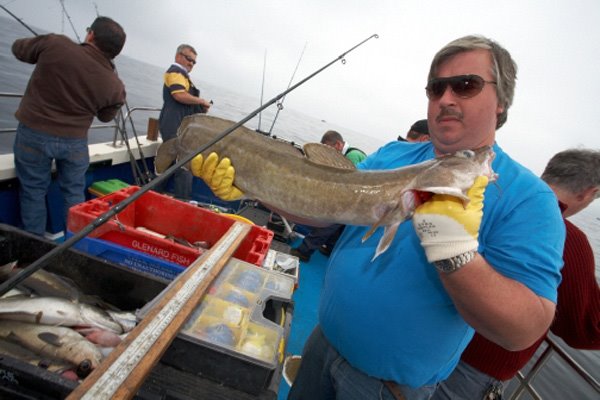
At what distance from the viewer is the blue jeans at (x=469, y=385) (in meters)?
2.67

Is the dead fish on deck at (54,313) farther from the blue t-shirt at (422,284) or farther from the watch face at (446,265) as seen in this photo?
the watch face at (446,265)

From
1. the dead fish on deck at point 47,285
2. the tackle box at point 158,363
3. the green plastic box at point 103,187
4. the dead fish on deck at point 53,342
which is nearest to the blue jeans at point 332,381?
the tackle box at point 158,363

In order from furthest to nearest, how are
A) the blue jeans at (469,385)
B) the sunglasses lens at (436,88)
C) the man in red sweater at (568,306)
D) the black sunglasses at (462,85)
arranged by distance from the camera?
Answer: the blue jeans at (469,385) < the man in red sweater at (568,306) < the sunglasses lens at (436,88) < the black sunglasses at (462,85)

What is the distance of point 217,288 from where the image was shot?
2133 millimetres

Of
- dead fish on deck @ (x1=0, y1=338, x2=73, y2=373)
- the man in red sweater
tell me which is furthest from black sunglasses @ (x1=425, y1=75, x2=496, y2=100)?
dead fish on deck @ (x1=0, y1=338, x2=73, y2=373)

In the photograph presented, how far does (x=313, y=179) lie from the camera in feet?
7.65

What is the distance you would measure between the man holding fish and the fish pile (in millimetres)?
1435

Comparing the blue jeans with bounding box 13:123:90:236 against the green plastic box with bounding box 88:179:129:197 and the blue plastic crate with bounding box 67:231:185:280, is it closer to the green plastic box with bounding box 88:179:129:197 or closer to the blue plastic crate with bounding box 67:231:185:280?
the green plastic box with bounding box 88:179:129:197

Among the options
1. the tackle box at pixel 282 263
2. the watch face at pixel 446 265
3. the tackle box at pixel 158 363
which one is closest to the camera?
the tackle box at pixel 158 363

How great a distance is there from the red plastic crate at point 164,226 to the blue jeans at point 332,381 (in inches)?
34.7

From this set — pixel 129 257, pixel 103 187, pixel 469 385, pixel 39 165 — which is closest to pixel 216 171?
pixel 129 257

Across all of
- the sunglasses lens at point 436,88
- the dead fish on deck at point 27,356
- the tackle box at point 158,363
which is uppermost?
the sunglasses lens at point 436,88

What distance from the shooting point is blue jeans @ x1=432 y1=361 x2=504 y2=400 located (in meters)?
2.67

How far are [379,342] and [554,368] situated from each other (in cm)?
1420
